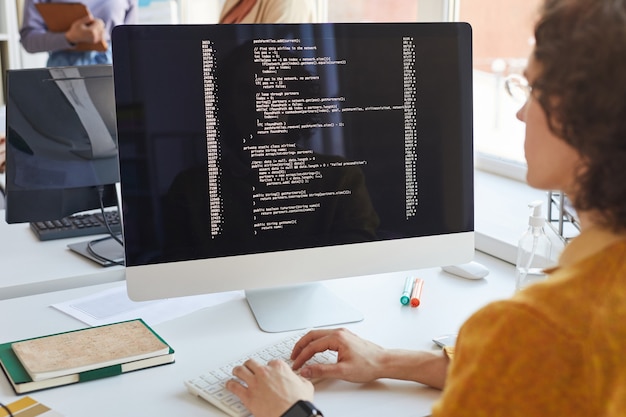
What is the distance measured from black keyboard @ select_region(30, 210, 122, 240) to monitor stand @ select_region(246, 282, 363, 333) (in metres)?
0.58

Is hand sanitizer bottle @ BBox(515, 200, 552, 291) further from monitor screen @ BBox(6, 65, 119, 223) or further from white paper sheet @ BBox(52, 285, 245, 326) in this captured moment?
monitor screen @ BBox(6, 65, 119, 223)

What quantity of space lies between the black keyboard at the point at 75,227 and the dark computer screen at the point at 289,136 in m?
0.67

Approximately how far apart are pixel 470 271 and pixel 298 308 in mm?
409

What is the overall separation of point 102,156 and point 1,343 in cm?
60

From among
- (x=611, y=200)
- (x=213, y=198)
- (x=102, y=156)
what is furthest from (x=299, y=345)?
(x=102, y=156)

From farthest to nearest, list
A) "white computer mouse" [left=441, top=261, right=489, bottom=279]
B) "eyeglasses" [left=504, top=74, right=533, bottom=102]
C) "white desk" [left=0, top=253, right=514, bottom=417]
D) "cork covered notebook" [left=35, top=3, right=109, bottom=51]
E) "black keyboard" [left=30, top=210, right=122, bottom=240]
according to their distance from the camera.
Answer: "cork covered notebook" [left=35, top=3, right=109, bottom=51], "black keyboard" [left=30, top=210, right=122, bottom=240], "eyeglasses" [left=504, top=74, right=533, bottom=102], "white computer mouse" [left=441, top=261, right=489, bottom=279], "white desk" [left=0, top=253, right=514, bottom=417]

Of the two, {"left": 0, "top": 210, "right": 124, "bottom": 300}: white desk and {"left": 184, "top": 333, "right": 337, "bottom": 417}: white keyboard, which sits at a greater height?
{"left": 0, "top": 210, "right": 124, "bottom": 300}: white desk

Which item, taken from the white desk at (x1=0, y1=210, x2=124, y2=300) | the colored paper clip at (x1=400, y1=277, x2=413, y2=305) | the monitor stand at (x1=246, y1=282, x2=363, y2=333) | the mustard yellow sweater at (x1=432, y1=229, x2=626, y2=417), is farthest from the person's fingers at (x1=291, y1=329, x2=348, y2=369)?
the white desk at (x1=0, y1=210, x2=124, y2=300)

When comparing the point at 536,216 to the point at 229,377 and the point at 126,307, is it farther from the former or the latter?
the point at 126,307

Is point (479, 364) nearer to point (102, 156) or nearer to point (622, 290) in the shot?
point (622, 290)

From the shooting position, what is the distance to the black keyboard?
1.86m

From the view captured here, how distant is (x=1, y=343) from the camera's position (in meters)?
1.29

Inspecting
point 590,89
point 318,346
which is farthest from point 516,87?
point 590,89

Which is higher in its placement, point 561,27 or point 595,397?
point 561,27
